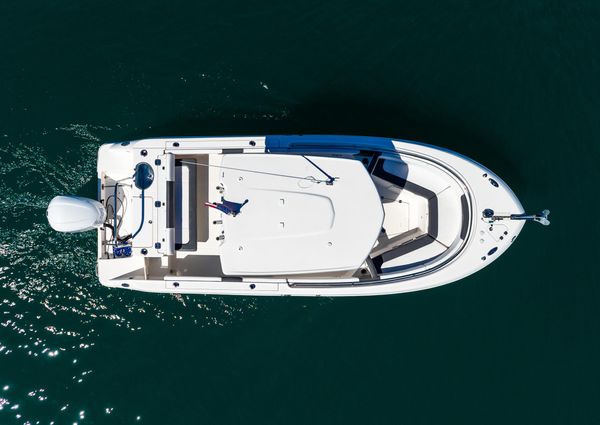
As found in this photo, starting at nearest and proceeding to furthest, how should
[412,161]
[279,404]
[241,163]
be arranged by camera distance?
[241,163] < [412,161] < [279,404]

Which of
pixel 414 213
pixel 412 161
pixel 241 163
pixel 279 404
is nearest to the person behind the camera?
pixel 241 163

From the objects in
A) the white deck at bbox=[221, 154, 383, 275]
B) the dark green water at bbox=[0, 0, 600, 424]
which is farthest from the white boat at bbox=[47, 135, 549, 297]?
the dark green water at bbox=[0, 0, 600, 424]

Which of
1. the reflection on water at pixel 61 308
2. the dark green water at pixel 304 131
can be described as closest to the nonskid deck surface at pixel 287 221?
the dark green water at pixel 304 131

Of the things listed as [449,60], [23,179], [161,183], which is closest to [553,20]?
[449,60]

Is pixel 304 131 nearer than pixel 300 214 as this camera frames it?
No

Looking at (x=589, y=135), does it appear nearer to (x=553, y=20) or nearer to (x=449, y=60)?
(x=553, y=20)

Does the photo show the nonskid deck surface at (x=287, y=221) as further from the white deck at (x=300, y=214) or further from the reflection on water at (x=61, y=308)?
the reflection on water at (x=61, y=308)

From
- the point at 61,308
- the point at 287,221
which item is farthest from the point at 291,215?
the point at 61,308

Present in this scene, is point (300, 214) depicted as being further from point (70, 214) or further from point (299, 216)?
point (70, 214)
